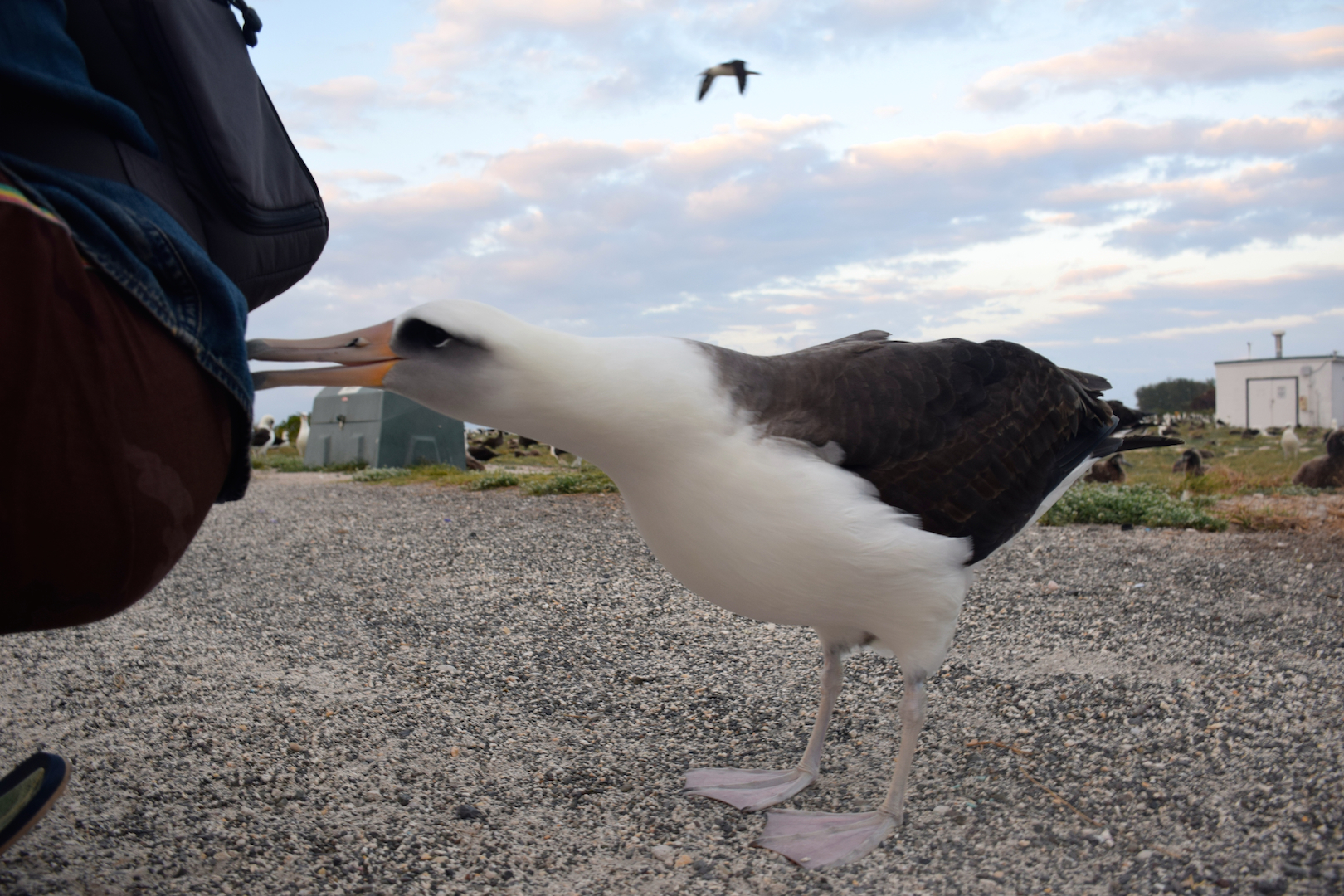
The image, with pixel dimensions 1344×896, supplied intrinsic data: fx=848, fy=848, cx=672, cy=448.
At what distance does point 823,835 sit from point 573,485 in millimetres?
7224

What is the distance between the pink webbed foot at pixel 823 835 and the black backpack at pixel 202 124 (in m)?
2.40

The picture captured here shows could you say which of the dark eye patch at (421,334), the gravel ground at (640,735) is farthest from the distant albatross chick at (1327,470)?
the dark eye patch at (421,334)

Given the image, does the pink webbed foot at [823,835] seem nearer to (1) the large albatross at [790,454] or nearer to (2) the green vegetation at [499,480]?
(1) the large albatross at [790,454]

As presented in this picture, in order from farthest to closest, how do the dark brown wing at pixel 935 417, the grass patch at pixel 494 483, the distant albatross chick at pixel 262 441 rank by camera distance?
the distant albatross chick at pixel 262 441, the grass patch at pixel 494 483, the dark brown wing at pixel 935 417

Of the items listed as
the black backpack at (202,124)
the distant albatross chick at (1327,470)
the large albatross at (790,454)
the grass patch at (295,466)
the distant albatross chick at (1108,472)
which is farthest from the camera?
the grass patch at (295,466)

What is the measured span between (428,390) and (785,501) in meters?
1.06

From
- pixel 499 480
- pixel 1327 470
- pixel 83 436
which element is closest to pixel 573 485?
pixel 499 480

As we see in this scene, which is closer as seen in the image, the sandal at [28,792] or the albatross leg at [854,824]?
the sandal at [28,792]

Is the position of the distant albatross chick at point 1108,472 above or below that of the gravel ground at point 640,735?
above

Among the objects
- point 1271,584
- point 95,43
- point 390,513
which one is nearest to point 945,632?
point 95,43

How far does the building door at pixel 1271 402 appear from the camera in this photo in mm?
31125

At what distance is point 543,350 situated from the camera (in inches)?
90.7

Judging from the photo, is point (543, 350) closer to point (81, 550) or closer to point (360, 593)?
point (81, 550)

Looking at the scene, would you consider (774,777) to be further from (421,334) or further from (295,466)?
(295,466)
